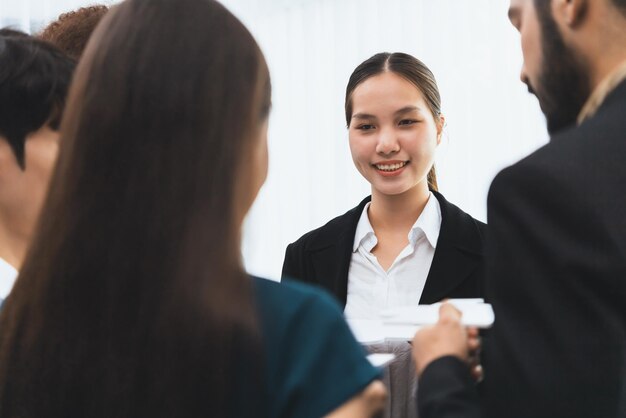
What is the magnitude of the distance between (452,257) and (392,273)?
0.15m

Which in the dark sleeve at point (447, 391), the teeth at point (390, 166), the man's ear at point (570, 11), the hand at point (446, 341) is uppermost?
the man's ear at point (570, 11)

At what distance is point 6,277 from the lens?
111 centimetres

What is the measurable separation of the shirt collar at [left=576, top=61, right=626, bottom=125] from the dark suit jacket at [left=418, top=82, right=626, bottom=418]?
2.1 inches

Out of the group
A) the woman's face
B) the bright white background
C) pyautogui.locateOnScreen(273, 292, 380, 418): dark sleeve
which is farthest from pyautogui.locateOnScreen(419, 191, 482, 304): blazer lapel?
the bright white background

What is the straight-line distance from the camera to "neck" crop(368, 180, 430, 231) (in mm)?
1950

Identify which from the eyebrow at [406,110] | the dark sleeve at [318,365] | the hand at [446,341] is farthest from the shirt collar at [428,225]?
the dark sleeve at [318,365]

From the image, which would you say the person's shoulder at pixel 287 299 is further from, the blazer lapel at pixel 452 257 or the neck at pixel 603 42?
the blazer lapel at pixel 452 257

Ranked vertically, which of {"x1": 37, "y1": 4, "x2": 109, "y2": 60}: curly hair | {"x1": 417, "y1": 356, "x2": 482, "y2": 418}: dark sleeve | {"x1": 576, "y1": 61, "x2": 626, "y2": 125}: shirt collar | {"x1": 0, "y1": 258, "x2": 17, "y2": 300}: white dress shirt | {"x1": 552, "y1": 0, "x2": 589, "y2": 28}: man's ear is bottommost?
{"x1": 417, "y1": 356, "x2": 482, "y2": 418}: dark sleeve

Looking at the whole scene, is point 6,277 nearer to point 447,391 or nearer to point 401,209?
point 447,391

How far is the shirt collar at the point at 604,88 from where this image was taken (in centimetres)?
89

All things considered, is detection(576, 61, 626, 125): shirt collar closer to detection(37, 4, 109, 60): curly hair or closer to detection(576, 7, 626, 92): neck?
detection(576, 7, 626, 92): neck

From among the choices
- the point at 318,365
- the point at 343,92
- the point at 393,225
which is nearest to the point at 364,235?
the point at 393,225

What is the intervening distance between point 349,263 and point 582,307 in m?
1.15

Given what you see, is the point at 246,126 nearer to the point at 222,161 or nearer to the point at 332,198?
the point at 222,161
